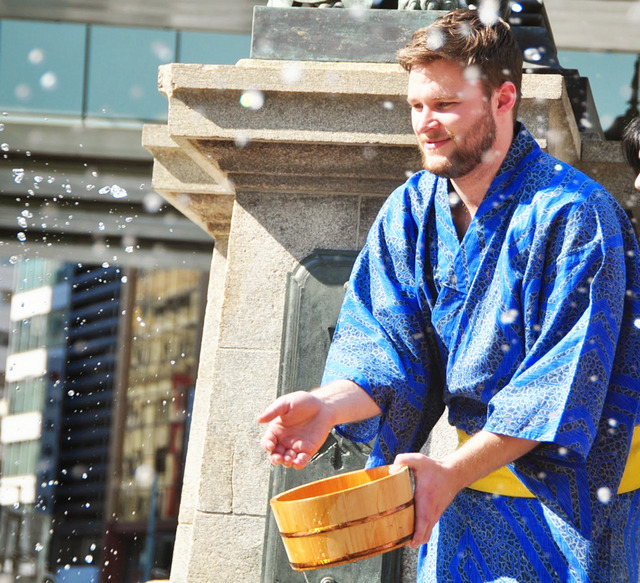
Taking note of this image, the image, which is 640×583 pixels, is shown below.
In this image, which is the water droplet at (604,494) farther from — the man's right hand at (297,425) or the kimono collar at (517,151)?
the kimono collar at (517,151)

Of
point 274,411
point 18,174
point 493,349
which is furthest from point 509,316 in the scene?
point 18,174

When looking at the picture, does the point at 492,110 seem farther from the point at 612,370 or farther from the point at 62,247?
the point at 62,247

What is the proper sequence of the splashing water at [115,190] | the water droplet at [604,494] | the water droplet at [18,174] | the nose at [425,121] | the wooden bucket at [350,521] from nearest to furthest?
the wooden bucket at [350,521] < the water droplet at [604,494] < the nose at [425,121] < the splashing water at [115,190] < the water droplet at [18,174]

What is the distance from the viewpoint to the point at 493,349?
6.68 ft

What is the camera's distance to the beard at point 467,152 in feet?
6.95

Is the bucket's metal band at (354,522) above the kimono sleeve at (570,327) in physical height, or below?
below

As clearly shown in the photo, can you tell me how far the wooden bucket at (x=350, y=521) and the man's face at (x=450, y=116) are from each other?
668mm

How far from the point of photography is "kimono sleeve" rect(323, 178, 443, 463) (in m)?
2.18

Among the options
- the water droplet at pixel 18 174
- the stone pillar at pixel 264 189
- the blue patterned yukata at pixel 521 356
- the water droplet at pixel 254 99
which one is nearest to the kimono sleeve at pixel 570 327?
the blue patterned yukata at pixel 521 356

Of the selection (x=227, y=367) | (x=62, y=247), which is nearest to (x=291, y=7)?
(x=227, y=367)

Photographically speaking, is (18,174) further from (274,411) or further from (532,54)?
(274,411)

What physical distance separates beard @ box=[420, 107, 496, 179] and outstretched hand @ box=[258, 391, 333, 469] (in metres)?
0.52

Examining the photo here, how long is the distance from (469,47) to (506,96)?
14cm

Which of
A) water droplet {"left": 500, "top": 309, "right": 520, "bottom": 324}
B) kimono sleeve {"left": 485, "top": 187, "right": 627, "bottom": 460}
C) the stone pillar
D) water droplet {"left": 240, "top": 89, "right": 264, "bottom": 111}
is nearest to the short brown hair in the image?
kimono sleeve {"left": 485, "top": 187, "right": 627, "bottom": 460}
